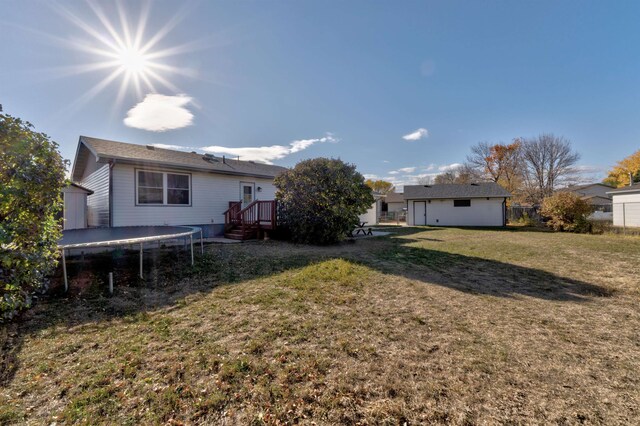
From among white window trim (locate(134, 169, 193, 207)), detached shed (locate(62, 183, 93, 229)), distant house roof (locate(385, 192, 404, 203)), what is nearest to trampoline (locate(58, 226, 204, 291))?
white window trim (locate(134, 169, 193, 207))

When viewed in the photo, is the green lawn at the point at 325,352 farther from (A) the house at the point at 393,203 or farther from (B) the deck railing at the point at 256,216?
(A) the house at the point at 393,203

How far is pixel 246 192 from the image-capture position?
39.7 ft

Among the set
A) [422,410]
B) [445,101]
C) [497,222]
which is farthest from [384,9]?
[497,222]

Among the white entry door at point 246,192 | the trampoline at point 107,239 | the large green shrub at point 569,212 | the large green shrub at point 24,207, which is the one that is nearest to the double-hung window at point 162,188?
the trampoline at point 107,239

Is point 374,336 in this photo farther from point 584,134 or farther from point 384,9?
point 584,134

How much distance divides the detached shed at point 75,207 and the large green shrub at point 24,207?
7648 millimetres

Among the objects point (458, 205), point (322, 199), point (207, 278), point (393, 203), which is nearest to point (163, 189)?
point (322, 199)

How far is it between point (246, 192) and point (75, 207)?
6135 mm

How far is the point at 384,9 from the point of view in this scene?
8469 mm

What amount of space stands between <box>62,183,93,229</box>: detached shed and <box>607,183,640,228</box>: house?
28001 mm

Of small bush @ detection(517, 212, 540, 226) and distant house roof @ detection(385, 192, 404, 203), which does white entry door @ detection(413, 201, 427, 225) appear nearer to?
small bush @ detection(517, 212, 540, 226)

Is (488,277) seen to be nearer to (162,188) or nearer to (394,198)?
(162,188)

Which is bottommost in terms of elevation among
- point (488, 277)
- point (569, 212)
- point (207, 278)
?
point (488, 277)

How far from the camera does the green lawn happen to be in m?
1.85
